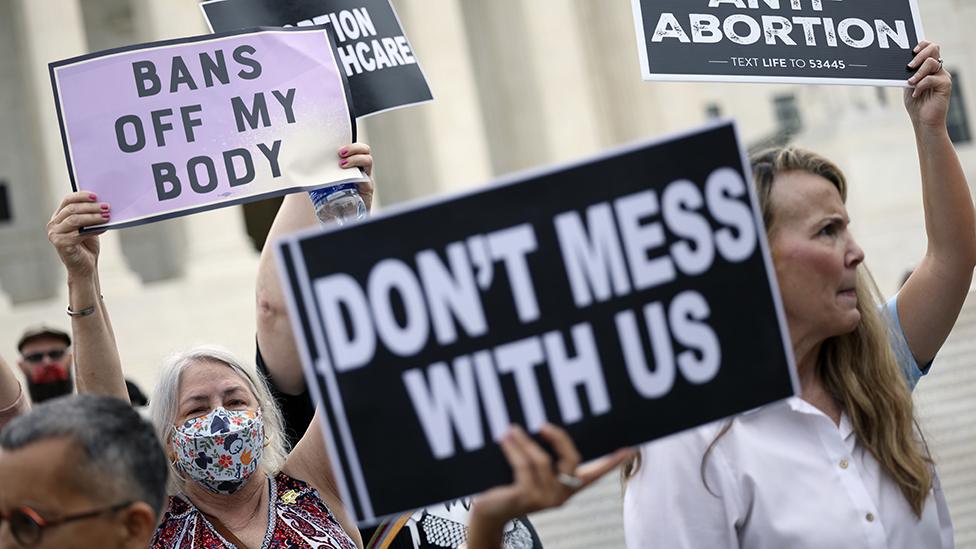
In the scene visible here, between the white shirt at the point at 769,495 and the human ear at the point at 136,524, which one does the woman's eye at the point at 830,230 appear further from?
the human ear at the point at 136,524

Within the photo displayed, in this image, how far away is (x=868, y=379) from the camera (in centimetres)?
369

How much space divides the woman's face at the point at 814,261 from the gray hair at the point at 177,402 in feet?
5.88

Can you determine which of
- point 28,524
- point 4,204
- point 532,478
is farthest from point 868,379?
point 4,204

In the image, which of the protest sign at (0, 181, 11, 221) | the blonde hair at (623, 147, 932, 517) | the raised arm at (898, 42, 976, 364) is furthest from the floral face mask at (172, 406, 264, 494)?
the protest sign at (0, 181, 11, 221)

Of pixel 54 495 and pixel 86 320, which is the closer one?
pixel 54 495

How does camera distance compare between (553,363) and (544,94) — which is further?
(544,94)

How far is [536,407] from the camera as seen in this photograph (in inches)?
115

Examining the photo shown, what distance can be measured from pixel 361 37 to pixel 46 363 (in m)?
3.96

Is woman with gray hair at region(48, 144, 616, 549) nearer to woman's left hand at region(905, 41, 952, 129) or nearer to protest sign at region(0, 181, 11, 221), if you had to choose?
woman's left hand at region(905, 41, 952, 129)

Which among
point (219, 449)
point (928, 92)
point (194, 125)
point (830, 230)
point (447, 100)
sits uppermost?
point (447, 100)

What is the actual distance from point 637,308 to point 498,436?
1.40 feet

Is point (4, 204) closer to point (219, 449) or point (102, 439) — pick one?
point (219, 449)

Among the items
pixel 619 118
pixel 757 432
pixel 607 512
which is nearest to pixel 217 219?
pixel 619 118

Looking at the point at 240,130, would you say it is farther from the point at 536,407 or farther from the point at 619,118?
the point at 619,118
